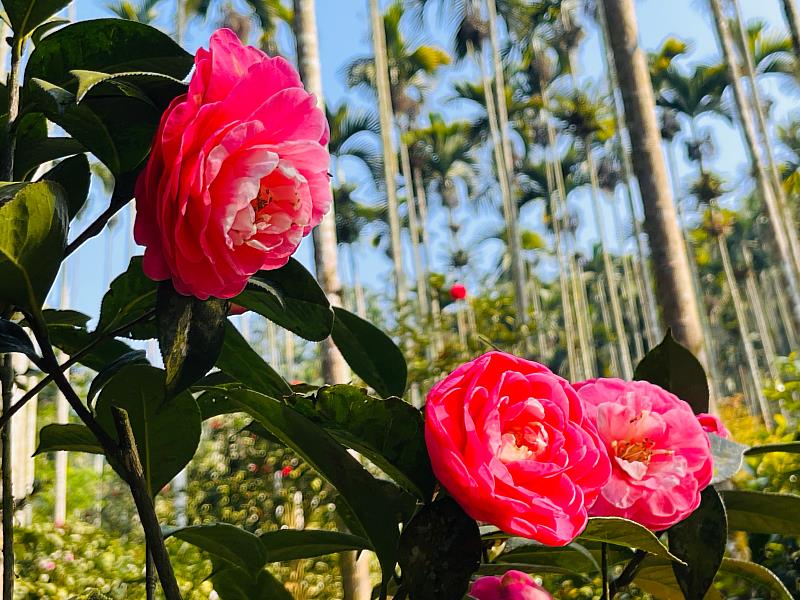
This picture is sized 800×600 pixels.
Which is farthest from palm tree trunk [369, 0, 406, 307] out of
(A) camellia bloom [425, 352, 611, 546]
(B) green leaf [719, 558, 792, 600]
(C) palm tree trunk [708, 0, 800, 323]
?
(A) camellia bloom [425, 352, 611, 546]

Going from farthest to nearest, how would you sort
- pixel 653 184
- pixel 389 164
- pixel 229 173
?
1. pixel 389 164
2. pixel 653 184
3. pixel 229 173

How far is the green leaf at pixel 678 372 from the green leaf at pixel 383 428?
29 centimetres

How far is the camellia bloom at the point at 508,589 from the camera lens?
56 cm

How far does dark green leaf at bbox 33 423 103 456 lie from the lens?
58cm

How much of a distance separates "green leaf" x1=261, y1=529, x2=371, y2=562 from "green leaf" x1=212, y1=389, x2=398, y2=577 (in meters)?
0.08

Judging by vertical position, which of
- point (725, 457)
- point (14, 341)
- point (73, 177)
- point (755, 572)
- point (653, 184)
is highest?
point (653, 184)

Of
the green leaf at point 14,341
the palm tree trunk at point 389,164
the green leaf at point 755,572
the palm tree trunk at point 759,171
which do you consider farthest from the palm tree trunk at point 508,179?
the green leaf at point 14,341

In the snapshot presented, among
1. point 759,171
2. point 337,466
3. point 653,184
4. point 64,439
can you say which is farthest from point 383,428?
point 759,171

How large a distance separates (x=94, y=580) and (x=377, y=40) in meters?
11.3

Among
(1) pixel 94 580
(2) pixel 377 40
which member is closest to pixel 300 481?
(1) pixel 94 580

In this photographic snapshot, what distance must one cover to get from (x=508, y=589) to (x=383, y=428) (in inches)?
7.3

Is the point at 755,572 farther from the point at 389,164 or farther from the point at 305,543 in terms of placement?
the point at 389,164

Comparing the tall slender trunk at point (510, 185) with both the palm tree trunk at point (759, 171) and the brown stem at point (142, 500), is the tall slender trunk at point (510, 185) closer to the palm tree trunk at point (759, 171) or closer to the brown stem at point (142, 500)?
the palm tree trunk at point (759, 171)

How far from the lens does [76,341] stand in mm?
601
